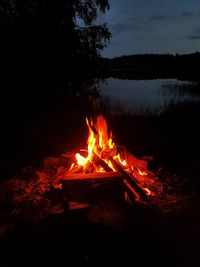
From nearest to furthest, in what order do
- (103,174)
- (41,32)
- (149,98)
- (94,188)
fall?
1. (94,188)
2. (103,174)
3. (41,32)
4. (149,98)

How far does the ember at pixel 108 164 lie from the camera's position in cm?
498

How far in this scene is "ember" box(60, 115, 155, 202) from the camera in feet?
16.3

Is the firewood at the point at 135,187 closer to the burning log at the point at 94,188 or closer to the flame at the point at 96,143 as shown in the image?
the burning log at the point at 94,188

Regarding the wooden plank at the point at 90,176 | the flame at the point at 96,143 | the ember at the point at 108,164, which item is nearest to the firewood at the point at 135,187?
the ember at the point at 108,164

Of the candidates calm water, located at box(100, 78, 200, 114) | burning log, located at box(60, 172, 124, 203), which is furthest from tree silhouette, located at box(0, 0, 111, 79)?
burning log, located at box(60, 172, 124, 203)

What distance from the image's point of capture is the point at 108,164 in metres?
5.46

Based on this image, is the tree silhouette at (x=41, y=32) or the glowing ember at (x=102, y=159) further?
the tree silhouette at (x=41, y=32)

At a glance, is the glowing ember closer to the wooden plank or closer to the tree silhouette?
the wooden plank

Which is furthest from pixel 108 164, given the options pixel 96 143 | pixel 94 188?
pixel 94 188

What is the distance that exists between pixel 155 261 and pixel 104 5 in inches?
377

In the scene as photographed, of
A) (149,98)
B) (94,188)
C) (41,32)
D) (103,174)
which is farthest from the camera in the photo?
(149,98)

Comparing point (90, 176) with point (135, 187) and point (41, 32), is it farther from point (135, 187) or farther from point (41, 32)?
point (41, 32)

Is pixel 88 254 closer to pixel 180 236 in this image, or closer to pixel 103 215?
pixel 103 215

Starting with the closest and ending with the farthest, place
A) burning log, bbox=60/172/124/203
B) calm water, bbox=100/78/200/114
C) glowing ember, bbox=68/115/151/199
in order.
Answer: burning log, bbox=60/172/124/203 → glowing ember, bbox=68/115/151/199 → calm water, bbox=100/78/200/114
